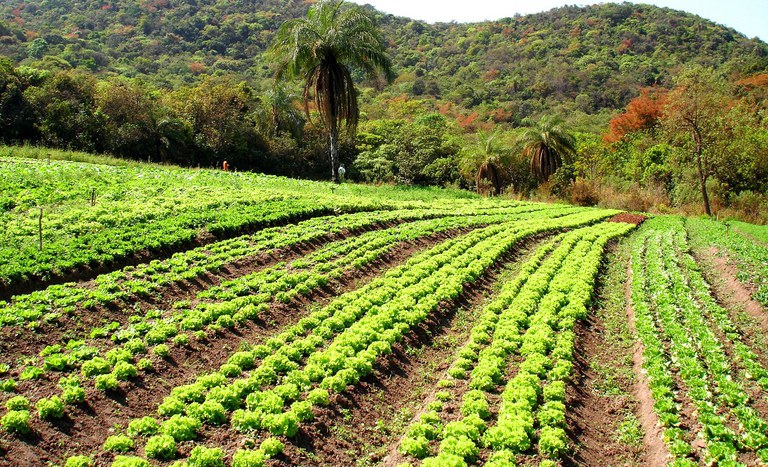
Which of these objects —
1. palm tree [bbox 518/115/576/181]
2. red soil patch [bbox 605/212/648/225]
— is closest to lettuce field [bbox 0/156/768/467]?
red soil patch [bbox 605/212/648/225]

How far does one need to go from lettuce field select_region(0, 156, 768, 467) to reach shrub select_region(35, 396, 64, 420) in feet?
0.06

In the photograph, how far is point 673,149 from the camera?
34625 millimetres

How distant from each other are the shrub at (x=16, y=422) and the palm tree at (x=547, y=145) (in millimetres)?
41319

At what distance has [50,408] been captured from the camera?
6801mm

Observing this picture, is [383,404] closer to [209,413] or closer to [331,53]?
[209,413]

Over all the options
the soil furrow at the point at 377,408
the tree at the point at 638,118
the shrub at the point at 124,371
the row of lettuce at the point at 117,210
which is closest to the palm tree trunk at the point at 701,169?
the row of lettuce at the point at 117,210

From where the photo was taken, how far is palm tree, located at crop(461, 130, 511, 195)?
134 ft

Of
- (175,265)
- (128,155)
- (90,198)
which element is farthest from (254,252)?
(128,155)

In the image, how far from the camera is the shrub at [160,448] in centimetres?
643

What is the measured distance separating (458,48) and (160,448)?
11208 cm

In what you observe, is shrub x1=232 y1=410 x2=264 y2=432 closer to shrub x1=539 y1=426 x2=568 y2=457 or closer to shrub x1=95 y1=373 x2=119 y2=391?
shrub x1=95 y1=373 x2=119 y2=391

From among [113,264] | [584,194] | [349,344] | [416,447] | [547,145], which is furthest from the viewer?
[547,145]

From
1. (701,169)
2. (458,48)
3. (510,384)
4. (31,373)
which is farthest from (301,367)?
(458,48)

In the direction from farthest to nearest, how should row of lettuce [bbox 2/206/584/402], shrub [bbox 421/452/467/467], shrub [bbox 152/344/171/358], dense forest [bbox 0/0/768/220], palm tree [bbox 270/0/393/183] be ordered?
dense forest [bbox 0/0/768/220]
palm tree [bbox 270/0/393/183]
shrub [bbox 152/344/171/358]
row of lettuce [bbox 2/206/584/402]
shrub [bbox 421/452/467/467]
